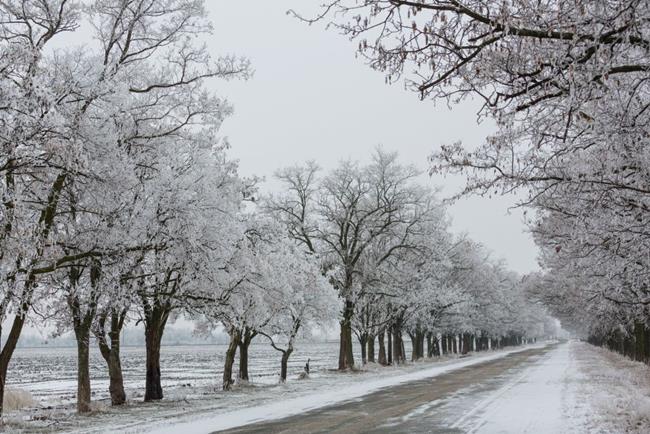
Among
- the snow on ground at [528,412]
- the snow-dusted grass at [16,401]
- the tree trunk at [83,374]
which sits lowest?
the snow-dusted grass at [16,401]

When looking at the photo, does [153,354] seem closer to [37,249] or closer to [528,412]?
[37,249]

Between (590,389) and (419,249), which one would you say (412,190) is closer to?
(419,249)

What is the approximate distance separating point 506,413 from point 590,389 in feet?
24.6

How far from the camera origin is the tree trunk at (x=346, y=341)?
135ft

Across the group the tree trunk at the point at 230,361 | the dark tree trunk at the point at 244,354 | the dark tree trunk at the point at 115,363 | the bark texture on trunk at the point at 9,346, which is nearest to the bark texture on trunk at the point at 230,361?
the tree trunk at the point at 230,361

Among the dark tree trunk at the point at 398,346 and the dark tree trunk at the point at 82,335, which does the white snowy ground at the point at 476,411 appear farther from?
the dark tree trunk at the point at 398,346

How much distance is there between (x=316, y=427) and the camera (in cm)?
1375

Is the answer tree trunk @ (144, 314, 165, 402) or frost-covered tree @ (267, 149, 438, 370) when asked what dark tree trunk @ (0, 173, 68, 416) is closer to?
tree trunk @ (144, 314, 165, 402)

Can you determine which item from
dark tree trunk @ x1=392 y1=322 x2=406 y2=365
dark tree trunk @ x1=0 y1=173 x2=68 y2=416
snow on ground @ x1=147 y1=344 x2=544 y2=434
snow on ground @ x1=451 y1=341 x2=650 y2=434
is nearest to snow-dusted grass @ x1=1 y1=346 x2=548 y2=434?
snow on ground @ x1=147 y1=344 x2=544 y2=434

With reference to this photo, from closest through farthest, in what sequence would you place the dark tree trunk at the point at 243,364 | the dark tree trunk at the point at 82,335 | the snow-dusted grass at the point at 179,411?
the snow-dusted grass at the point at 179,411 < the dark tree trunk at the point at 82,335 < the dark tree trunk at the point at 243,364

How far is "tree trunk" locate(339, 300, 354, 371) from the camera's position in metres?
41.3

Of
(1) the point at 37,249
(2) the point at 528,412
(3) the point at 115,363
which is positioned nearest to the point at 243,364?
(3) the point at 115,363

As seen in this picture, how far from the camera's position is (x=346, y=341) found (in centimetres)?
4197

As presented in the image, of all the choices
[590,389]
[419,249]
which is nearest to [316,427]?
[590,389]
